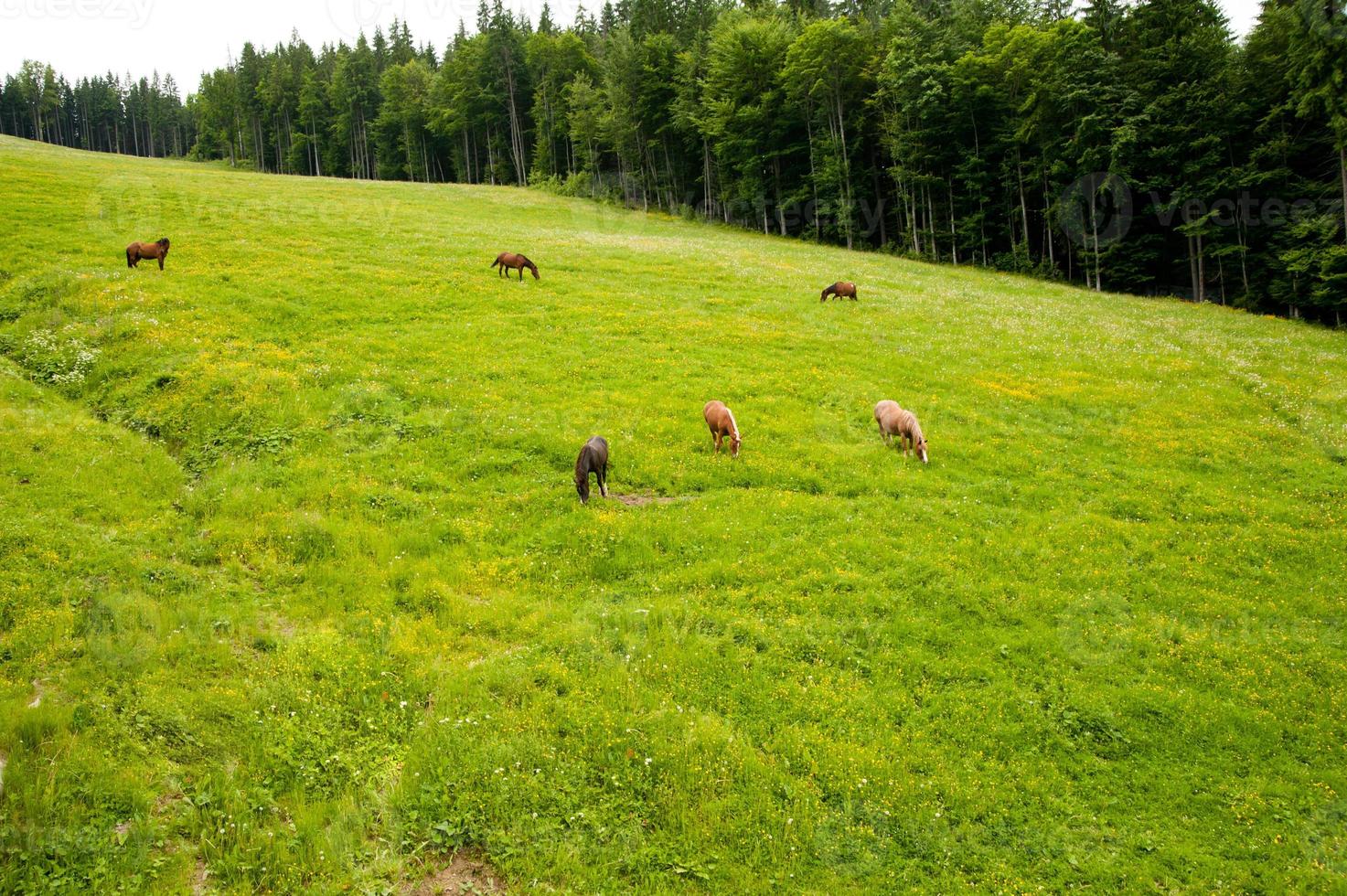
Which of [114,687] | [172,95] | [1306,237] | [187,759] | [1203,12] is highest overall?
[172,95]

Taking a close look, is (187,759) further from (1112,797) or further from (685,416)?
(685,416)

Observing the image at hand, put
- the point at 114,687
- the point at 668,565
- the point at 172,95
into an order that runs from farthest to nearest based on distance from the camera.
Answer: the point at 172,95
the point at 668,565
the point at 114,687

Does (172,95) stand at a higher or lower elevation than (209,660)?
higher

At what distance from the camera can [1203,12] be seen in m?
47.2

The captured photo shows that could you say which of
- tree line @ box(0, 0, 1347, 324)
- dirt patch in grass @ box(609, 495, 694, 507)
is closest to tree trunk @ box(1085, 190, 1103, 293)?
tree line @ box(0, 0, 1347, 324)

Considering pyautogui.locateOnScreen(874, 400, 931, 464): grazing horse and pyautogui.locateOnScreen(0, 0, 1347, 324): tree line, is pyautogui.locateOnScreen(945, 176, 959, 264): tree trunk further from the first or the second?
pyautogui.locateOnScreen(874, 400, 931, 464): grazing horse

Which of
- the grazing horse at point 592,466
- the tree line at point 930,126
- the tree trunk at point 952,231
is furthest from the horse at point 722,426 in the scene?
the tree trunk at point 952,231

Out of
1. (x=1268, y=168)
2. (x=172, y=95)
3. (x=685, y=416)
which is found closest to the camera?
(x=685, y=416)

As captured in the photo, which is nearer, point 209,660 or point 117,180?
point 209,660

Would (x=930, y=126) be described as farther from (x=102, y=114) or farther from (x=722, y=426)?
(x=102, y=114)

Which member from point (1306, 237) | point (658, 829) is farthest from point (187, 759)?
point (1306, 237)

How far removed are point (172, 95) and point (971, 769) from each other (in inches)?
8104

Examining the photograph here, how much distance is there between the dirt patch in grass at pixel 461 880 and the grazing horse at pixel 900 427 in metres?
14.5

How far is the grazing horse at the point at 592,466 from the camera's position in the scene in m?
14.8
